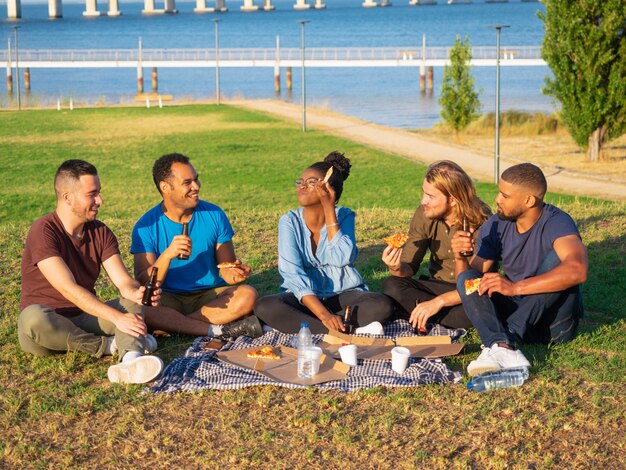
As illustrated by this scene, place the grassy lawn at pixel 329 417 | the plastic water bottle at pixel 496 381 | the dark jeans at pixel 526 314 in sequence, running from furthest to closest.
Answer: the dark jeans at pixel 526 314
the plastic water bottle at pixel 496 381
the grassy lawn at pixel 329 417

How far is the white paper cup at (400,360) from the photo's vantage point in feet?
16.7

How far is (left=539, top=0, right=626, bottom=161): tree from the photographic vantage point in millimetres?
18344

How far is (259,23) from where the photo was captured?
494 ft

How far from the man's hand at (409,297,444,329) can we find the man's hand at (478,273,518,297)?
1.84ft

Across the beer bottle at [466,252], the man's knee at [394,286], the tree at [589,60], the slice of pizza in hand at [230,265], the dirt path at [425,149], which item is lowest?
the dirt path at [425,149]

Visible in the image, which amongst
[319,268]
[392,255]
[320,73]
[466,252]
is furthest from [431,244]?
[320,73]

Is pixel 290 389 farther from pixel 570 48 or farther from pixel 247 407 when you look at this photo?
pixel 570 48

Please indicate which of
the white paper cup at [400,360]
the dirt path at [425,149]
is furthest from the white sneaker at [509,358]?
the dirt path at [425,149]

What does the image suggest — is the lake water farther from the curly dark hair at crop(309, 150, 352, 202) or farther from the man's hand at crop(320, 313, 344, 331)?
the man's hand at crop(320, 313, 344, 331)

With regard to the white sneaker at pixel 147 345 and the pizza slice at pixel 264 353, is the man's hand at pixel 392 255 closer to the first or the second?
the pizza slice at pixel 264 353

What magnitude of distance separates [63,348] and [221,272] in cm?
120

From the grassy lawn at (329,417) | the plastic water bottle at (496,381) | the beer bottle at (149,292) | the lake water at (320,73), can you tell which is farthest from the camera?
the lake water at (320,73)

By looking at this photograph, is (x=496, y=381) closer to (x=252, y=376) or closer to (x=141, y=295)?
(x=252, y=376)

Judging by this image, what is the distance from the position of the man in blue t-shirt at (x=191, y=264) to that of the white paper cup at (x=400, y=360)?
114 cm
